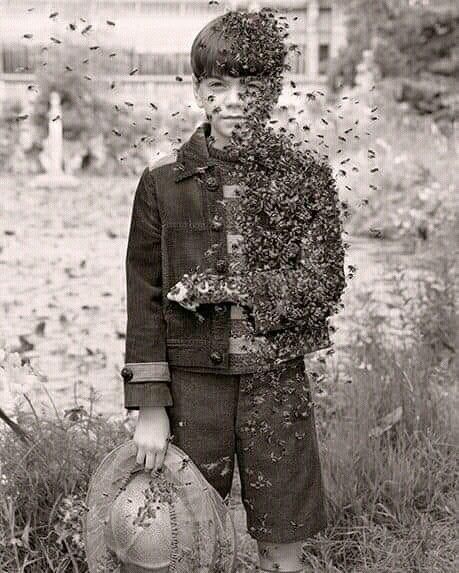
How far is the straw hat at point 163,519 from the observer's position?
2180 millimetres

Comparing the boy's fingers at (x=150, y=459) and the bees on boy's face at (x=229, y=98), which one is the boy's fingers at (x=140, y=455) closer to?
the boy's fingers at (x=150, y=459)

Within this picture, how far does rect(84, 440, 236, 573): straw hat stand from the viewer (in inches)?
85.8

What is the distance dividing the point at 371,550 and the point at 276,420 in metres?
0.74

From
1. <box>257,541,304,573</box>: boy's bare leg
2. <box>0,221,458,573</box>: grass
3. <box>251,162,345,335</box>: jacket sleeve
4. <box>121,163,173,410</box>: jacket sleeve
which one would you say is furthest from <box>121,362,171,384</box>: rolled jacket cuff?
<box>257,541,304,573</box>: boy's bare leg

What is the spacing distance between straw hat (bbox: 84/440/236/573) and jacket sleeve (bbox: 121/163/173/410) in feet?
0.46

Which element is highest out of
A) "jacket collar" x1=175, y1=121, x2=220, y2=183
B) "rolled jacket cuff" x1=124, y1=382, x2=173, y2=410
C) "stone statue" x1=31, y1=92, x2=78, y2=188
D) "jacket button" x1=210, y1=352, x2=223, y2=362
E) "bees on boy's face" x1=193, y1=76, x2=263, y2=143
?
"bees on boy's face" x1=193, y1=76, x2=263, y2=143

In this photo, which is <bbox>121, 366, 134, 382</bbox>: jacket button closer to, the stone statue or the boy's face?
the boy's face

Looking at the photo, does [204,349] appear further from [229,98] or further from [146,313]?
[229,98]

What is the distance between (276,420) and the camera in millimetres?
2205

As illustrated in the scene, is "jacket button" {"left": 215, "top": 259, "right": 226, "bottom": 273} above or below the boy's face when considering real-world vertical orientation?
below

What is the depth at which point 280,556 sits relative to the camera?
7.72 ft

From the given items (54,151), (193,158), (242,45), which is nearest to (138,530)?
(193,158)

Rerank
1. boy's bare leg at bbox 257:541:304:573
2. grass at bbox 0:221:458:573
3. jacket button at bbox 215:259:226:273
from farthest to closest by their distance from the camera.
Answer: grass at bbox 0:221:458:573 → boy's bare leg at bbox 257:541:304:573 → jacket button at bbox 215:259:226:273

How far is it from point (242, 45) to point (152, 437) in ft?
2.74
